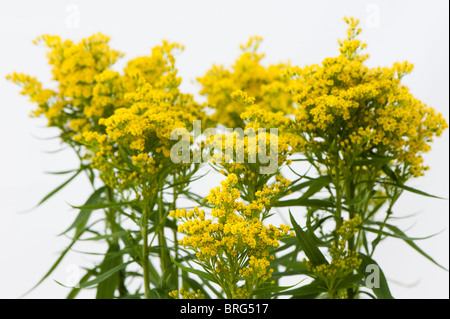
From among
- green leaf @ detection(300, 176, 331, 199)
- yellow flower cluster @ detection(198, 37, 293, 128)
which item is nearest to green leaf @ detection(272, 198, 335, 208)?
green leaf @ detection(300, 176, 331, 199)

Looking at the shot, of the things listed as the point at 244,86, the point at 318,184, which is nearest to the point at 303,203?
the point at 318,184

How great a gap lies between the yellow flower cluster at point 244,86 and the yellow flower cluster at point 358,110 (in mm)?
436

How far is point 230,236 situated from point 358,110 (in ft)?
2.40

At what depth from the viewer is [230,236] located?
5.30ft

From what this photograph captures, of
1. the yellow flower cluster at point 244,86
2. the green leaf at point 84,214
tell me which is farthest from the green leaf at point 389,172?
the green leaf at point 84,214

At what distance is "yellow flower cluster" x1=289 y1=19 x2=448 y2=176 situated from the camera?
198 centimetres

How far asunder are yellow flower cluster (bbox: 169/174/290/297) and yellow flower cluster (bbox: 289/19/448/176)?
462 mm

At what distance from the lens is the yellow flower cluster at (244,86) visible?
258 centimetres

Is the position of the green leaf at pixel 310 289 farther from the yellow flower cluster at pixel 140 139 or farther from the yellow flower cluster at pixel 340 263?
the yellow flower cluster at pixel 140 139

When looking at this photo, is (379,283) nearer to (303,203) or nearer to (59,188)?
(303,203)

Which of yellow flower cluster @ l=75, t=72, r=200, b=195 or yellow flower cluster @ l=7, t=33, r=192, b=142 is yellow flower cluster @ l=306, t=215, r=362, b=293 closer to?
yellow flower cluster @ l=75, t=72, r=200, b=195

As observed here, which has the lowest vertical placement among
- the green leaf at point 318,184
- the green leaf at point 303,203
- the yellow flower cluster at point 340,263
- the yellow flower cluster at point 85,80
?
the yellow flower cluster at point 340,263
